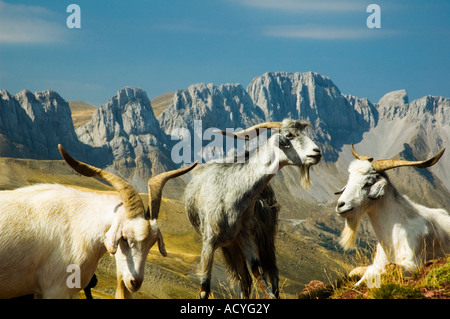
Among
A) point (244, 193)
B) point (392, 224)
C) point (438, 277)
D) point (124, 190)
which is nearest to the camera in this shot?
point (124, 190)

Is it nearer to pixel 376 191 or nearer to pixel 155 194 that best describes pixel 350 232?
pixel 376 191

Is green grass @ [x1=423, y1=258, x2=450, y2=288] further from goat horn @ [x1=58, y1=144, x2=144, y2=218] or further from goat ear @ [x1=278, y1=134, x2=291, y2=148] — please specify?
goat horn @ [x1=58, y1=144, x2=144, y2=218]

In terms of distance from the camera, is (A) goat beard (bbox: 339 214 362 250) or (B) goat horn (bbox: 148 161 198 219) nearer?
(B) goat horn (bbox: 148 161 198 219)

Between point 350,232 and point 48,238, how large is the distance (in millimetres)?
7835

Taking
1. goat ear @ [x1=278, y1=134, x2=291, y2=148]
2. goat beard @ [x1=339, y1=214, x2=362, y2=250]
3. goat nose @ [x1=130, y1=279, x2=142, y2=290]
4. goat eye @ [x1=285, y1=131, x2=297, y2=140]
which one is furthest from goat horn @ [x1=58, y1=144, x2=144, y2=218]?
goat beard @ [x1=339, y1=214, x2=362, y2=250]

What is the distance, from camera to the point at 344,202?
13.3m

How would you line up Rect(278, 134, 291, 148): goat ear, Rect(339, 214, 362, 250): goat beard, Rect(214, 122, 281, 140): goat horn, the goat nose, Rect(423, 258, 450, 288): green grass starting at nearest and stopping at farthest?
the goat nose < Rect(423, 258, 450, 288): green grass < Rect(339, 214, 362, 250): goat beard < Rect(278, 134, 291, 148): goat ear < Rect(214, 122, 281, 140): goat horn

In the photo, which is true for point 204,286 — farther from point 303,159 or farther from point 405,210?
point 405,210

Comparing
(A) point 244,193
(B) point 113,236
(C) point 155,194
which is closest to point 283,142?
(A) point 244,193

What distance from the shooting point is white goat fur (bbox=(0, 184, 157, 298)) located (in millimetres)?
9898

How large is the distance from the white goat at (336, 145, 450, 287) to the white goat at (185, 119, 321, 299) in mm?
1268

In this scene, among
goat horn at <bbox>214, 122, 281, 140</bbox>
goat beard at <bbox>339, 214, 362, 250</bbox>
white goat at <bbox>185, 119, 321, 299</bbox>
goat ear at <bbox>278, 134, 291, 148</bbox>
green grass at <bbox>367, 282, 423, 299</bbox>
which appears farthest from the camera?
goat horn at <bbox>214, 122, 281, 140</bbox>

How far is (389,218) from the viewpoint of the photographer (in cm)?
1373
